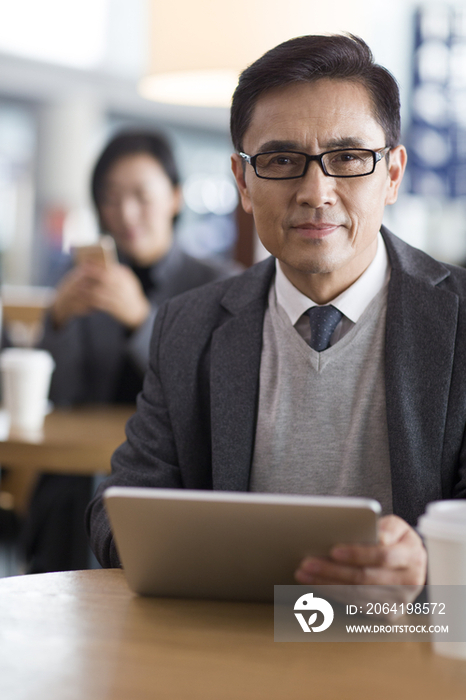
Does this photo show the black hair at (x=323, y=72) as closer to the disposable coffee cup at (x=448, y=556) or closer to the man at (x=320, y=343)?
the man at (x=320, y=343)

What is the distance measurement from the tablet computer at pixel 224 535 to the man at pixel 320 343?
0.22 meters

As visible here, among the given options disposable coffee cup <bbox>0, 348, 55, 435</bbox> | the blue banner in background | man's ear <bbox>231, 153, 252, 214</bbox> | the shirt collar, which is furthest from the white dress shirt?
the blue banner in background

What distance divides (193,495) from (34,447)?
1.09 meters

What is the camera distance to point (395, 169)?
129 cm

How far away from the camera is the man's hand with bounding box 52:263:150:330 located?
2.31 metres

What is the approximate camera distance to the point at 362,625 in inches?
32.9

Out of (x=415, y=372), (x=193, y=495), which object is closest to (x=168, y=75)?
(x=415, y=372)

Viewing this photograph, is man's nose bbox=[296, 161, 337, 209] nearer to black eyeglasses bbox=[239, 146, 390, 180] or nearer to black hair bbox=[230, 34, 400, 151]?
black eyeglasses bbox=[239, 146, 390, 180]

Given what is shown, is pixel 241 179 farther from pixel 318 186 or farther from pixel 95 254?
pixel 95 254

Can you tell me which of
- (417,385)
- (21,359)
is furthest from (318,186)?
(21,359)

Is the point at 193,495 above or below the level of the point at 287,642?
above

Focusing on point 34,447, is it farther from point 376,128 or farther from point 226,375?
point 376,128

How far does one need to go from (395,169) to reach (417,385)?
0.36 meters

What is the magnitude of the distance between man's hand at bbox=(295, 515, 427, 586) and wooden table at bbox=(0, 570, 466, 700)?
62mm
